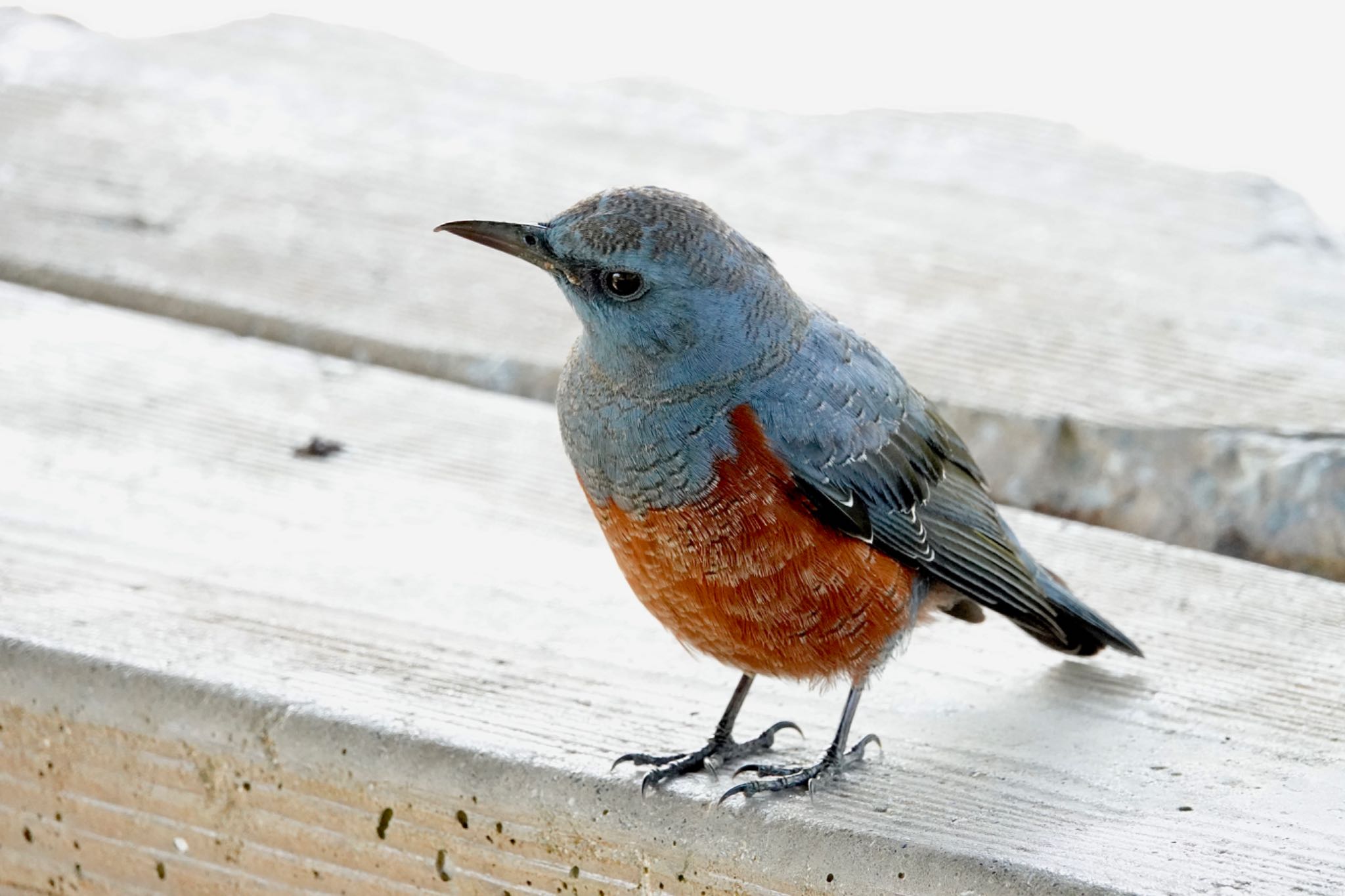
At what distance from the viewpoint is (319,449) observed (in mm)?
3375

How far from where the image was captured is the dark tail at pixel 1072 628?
270cm

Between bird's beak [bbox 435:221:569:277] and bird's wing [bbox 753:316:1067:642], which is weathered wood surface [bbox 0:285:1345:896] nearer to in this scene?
bird's wing [bbox 753:316:1067:642]

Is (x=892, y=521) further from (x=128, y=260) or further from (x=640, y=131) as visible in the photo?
(x=640, y=131)

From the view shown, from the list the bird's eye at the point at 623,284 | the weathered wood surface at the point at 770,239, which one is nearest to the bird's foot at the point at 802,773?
the bird's eye at the point at 623,284

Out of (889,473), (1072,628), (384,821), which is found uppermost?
(889,473)

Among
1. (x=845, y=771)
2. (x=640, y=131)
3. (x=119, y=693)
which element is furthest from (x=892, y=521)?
(x=640, y=131)

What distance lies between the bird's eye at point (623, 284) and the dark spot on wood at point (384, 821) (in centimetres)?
86

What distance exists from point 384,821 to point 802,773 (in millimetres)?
589

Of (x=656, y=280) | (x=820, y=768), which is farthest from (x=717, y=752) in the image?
(x=656, y=280)

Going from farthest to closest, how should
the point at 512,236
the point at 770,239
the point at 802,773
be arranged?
1. the point at 770,239
2. the point at 512,236
3. the point at 802,773

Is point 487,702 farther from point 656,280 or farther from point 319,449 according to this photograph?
point 319,449

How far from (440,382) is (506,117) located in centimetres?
166

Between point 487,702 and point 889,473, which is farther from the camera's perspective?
point 889,473

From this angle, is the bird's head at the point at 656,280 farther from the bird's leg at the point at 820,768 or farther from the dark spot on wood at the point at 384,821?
the dark spot on wood at the point at 384,821
